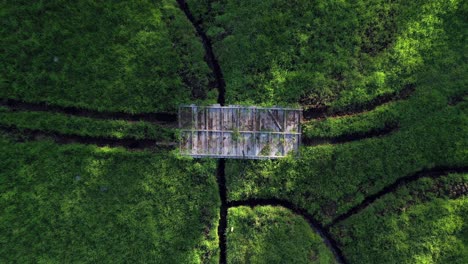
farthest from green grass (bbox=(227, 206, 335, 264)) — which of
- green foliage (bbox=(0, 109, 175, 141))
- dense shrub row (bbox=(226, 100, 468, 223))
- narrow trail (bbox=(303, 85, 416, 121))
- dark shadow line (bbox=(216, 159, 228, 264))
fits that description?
green foliage (bbox=(0, 109, 175, 141))

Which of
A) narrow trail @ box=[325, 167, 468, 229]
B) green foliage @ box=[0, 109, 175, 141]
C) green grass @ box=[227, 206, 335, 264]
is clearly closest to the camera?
green grass @ box=[227, 206, 335, 264]

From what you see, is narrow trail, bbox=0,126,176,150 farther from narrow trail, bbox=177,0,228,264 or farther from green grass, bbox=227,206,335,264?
green grass, bbox=227,206,335,264

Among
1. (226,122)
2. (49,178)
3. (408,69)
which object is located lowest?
(49,178)

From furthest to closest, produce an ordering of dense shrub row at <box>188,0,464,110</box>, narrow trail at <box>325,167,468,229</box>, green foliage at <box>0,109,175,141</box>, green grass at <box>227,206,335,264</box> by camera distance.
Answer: dense shrub row at <box>188,0,464,110</box> → narrow trail at <box>325,167,468,229</box> → green foliage at <box>0,109,175,141</box> → green grass at <box>227,206,335,264</box>

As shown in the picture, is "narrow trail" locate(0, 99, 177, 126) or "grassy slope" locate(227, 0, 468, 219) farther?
"narrow trail" locate(0, 99, 177, 126)

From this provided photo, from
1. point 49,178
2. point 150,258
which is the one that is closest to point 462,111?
point 150,258

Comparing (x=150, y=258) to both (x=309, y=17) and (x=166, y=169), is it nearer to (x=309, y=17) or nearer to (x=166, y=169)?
(x=166, y=169)

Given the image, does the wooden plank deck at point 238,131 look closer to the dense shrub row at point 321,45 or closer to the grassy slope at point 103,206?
the dense shrub row at point 321,45
